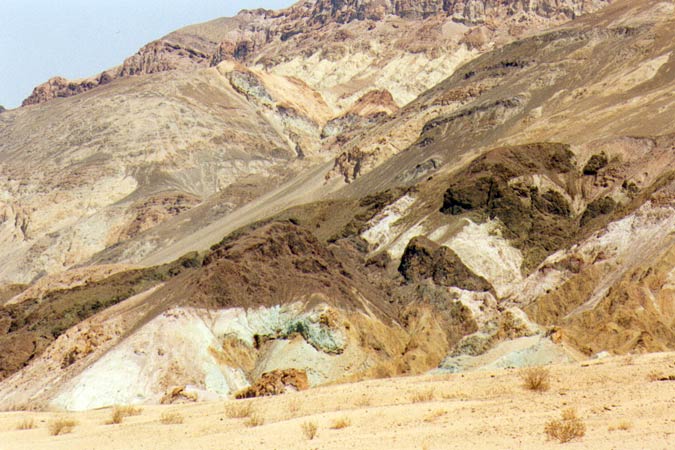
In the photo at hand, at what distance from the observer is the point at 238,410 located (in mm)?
17188

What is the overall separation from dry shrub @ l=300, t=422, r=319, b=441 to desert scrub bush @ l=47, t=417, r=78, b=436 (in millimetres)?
5278

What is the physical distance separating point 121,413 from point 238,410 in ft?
9.27

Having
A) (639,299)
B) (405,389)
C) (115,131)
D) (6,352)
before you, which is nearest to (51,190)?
(115,131)

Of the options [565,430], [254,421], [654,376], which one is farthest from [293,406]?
[565,430]

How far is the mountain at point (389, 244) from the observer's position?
42.0 meters

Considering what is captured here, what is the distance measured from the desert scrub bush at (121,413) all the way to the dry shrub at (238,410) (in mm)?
2151

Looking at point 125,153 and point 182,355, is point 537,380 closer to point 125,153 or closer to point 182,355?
point 182,355

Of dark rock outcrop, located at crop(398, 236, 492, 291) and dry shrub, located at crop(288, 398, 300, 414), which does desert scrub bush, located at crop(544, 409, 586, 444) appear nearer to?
dry shrub, located at crop(288, 398, 300, 414)

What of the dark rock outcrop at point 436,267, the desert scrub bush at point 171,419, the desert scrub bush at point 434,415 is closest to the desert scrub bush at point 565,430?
the desert scrub bush at point 434,415

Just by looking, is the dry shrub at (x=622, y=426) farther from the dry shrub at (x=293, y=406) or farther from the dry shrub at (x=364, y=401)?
the dry shrub at (x=293, y=406)

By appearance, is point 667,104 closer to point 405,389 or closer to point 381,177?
point 381,177

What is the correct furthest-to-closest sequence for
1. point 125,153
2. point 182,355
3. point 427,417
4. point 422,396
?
1. point 125,153
2. point 182,355
3. point 422,396
4. point 427,417

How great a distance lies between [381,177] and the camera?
97.3 metres

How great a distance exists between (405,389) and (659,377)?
4.47 meters
